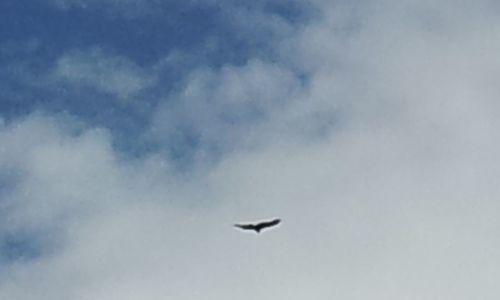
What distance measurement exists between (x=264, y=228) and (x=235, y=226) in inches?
187

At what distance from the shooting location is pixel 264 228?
7719cm

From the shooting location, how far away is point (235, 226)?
242 ft
